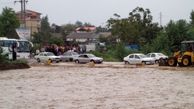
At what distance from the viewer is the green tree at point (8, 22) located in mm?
80637

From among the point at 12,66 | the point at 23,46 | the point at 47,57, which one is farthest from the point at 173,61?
the point at 23,46

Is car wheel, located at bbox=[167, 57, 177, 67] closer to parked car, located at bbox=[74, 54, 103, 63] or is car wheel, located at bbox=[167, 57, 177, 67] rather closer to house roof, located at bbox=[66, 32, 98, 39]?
parked car, located at bbox=[74, 54, 103, 63]

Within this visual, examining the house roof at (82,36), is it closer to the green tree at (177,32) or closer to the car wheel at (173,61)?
the green tree at (177,32)

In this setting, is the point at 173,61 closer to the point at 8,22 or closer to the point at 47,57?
the point at 47,57

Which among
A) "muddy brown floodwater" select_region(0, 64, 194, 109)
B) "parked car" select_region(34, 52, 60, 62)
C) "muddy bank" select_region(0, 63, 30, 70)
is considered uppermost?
"parked car" select_region(34, 52, 60, 62)

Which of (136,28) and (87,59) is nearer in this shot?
(87,59)

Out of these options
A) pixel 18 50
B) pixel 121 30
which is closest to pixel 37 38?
pixel 121 30

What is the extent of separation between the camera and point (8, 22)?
80625 millimetres

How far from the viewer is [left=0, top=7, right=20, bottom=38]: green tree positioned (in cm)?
8064

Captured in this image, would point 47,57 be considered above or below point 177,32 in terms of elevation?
below

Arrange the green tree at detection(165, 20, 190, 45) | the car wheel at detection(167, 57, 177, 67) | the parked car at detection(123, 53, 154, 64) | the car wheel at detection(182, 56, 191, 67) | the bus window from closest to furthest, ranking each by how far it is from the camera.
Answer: the car wheel at detection(182, 56, 191, 67)
the car wheel at detection(167, 57, 177, 67)
the parked car at detection(123, 53, 154, 64)
the bus window
the green tree at detection(165, 20, 190, 45)

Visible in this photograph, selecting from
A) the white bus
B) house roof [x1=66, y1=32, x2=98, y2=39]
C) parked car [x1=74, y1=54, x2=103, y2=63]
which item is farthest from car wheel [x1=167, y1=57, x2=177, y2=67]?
house roof [x1=66, y1=32, x2=98, y2=39]

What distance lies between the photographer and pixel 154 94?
845 inches

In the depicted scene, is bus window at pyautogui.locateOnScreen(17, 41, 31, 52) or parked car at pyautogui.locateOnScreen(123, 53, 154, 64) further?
bus window at pyautogui.locateOnScreen(17, 41, 31, 52)
